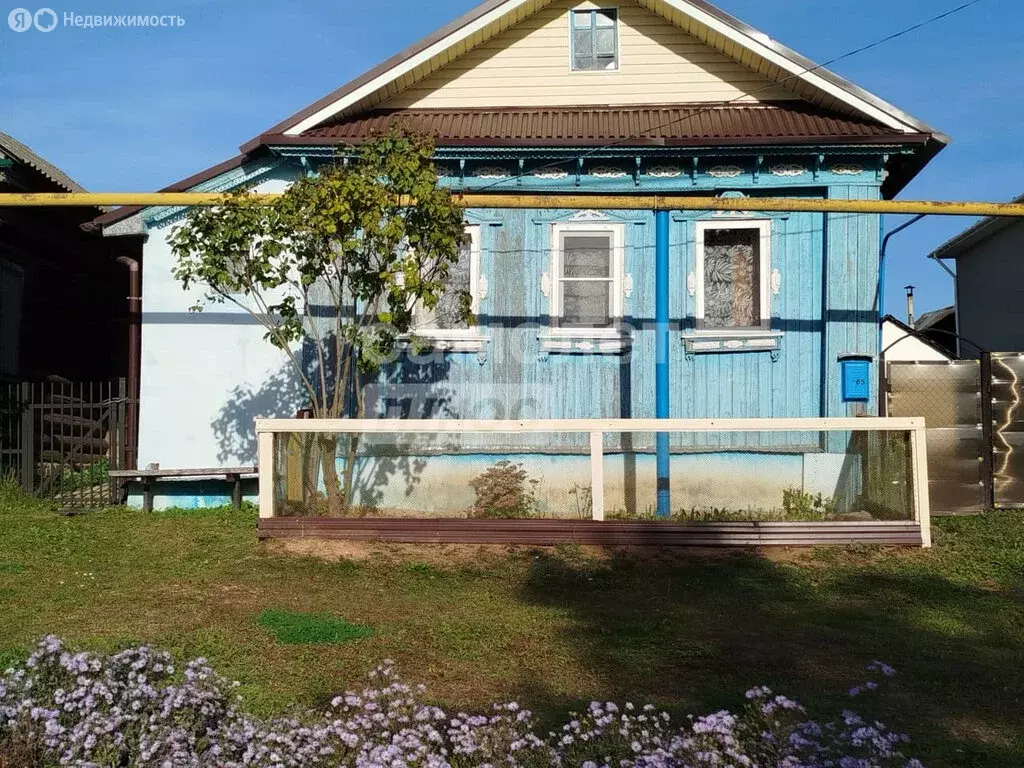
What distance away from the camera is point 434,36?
12617mm

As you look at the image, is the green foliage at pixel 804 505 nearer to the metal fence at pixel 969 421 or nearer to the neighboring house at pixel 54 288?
the metal fence at pixel 969 421

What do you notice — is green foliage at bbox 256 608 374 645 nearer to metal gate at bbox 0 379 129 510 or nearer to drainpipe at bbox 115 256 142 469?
metal gate at bbox 0 379 129 510

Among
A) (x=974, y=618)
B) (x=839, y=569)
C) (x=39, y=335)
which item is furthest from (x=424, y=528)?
(x=39, y=335)

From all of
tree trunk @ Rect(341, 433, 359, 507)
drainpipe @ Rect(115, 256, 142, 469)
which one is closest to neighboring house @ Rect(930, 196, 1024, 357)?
tree trunk @ Rect(341, 433, 359, 507)

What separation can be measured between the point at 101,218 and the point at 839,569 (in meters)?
9.04

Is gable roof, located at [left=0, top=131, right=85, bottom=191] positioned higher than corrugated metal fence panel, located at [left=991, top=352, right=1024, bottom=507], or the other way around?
gable roof, located at [left=0, top=131, right=85, bottom=191]

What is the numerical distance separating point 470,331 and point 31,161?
6.69 m

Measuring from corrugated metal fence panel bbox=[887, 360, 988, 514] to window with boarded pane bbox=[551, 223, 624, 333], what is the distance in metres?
3.32

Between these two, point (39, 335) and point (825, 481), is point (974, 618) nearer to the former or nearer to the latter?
point (825, 481)

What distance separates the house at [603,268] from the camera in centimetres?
1230

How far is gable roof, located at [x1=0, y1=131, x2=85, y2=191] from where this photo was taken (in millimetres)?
13797

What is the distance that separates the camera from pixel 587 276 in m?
12.8

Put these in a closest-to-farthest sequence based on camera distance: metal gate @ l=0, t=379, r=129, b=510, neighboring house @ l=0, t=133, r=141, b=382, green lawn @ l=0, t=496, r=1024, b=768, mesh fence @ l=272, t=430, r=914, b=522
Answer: green lawn @ l=0, t=496, r=1024, b=768 < mesh fence @ l=272, t=430, r=914, b=522 < metal gate @ l=0, t=379, r=129, b=510 < neighboring house @ l=0, t=133, r=141, b=382

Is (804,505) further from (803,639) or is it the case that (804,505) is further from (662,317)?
(803,639)
